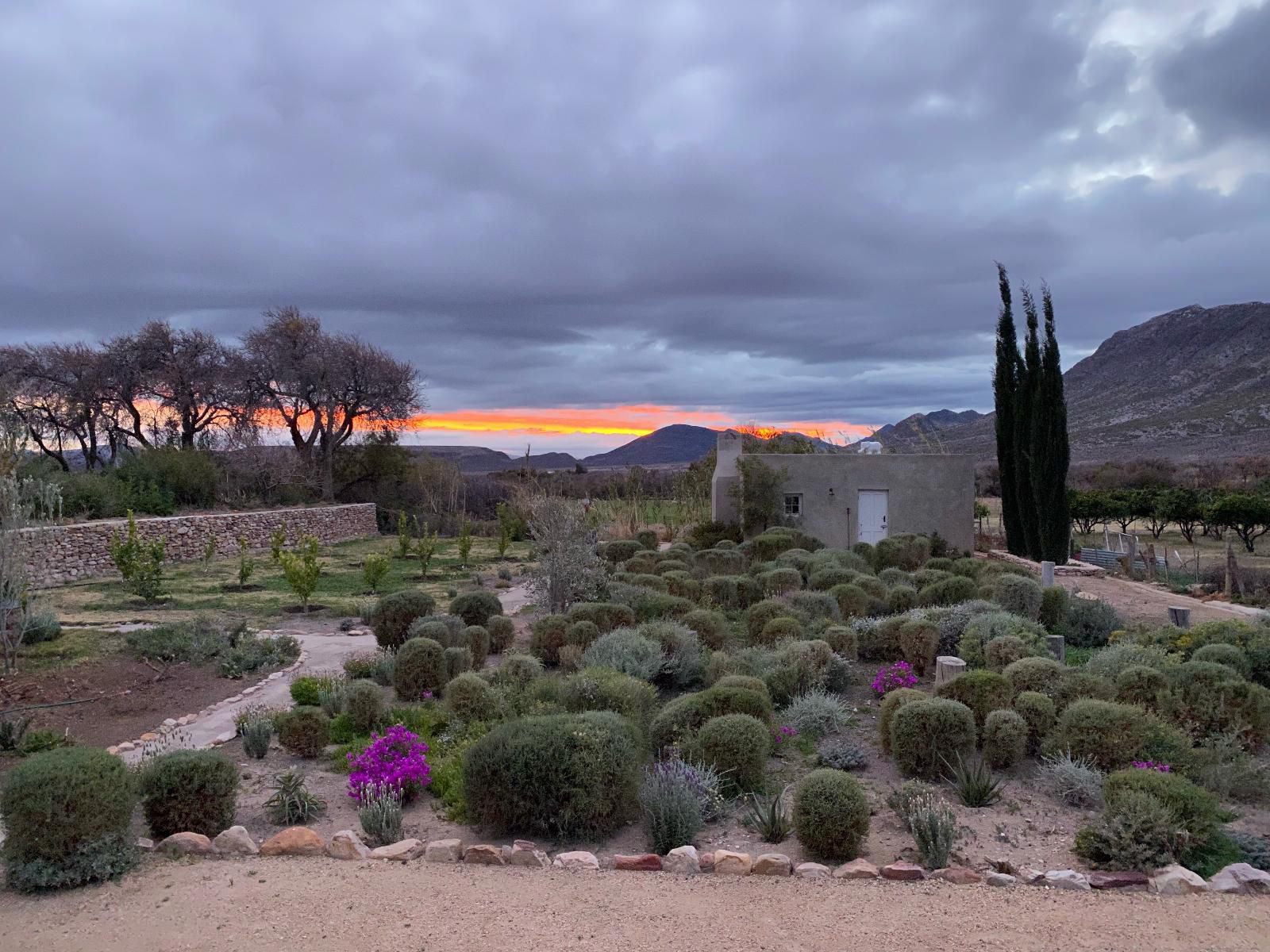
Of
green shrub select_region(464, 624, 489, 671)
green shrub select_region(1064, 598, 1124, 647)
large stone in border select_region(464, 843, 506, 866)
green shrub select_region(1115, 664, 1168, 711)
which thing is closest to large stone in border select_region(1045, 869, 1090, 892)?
large stone in border select_region(464, 843, 506, 866)

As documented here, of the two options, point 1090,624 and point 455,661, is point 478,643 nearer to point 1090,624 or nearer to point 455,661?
point 455,661

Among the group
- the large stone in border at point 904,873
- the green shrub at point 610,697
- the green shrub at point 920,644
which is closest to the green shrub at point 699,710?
the green shrub at point 610,697

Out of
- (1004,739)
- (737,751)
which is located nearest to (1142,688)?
(1004,739)

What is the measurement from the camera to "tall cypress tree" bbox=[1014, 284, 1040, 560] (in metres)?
22.5

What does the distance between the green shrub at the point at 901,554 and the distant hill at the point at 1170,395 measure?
24.2 m

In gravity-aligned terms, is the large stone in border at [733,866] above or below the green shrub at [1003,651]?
below

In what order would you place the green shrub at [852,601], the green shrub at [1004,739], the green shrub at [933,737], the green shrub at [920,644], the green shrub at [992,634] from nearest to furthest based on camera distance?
1. the green shrub at [933,737]
2. the green shrub at [1004,739]
3. the green shrub at [992,634]
4. the green shrub at [920,644]
5. the green shrub at [852,601]

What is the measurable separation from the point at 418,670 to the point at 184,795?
386cm

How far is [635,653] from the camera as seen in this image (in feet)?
30.6

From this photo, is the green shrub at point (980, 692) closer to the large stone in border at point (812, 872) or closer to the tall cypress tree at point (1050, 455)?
the large stone in border at point (812, 872)

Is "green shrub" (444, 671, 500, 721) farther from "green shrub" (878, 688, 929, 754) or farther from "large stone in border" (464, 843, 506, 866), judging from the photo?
"green shrub" (878, 688, 929, 754)

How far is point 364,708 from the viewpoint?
8.00m

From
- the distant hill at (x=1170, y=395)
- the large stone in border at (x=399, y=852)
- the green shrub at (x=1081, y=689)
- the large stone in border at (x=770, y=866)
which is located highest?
the distant hill at (x=1170, y=395)

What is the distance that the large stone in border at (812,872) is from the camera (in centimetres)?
477
